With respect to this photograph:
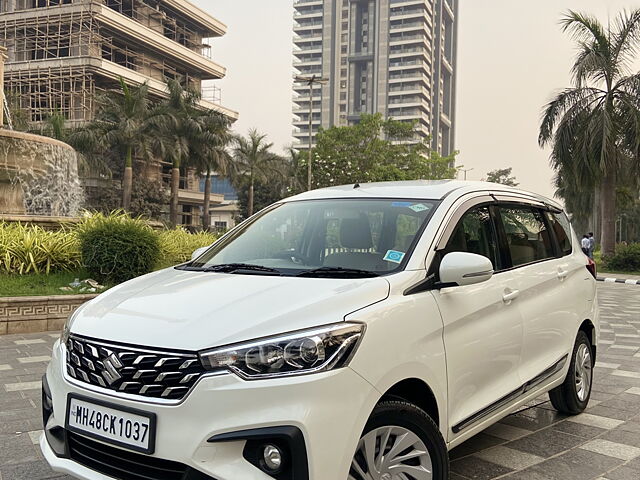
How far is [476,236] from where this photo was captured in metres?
3.46

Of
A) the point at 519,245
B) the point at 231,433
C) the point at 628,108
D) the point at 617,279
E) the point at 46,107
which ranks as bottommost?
the point at 617,279

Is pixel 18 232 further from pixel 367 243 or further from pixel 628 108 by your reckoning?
pixel 628 108

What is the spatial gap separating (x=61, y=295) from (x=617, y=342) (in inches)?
295

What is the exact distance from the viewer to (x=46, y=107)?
5091 centimetres

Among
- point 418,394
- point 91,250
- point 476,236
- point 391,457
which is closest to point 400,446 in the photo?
point 391,457

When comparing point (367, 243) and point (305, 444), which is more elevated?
point (367, 243)

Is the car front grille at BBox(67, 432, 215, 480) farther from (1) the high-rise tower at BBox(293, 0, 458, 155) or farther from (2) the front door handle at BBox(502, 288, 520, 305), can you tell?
(1) the high-rise tower at BBox(293, 0, 458, 155)

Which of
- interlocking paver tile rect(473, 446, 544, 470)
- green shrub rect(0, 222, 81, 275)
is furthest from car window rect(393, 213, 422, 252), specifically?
green shrub rect(0, 222, 81, 275)

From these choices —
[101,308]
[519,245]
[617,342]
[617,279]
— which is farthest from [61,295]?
[617,279]

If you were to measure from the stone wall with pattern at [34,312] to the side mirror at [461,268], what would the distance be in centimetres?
626

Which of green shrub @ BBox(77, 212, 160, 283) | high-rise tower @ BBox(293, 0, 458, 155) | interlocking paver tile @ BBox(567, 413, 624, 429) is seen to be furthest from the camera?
high-rise tower @ BBox(293, 0, 458, 155)

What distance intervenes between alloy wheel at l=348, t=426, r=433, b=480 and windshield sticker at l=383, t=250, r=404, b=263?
819 mm

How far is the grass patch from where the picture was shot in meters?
8.02

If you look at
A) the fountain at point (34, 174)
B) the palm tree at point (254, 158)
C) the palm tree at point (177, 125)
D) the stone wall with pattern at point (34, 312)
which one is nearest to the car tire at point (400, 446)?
the stone wall with pattern at point (34, 312)
